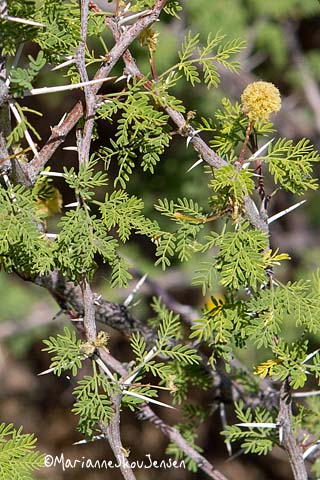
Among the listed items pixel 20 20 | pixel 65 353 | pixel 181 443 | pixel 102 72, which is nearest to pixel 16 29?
pixel 20 20

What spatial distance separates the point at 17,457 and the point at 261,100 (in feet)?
2.49

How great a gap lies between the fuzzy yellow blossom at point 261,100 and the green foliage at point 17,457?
2.25 ft

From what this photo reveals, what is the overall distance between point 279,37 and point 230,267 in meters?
2.54

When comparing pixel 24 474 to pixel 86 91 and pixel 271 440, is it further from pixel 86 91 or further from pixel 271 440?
pixel 86 91

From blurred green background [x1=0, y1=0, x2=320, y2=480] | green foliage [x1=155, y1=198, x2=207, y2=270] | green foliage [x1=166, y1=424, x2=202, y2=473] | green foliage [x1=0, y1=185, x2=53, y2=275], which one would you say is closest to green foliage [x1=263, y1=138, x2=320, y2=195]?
green foliage [x1=155, y1=198, x2=207, y2=270]

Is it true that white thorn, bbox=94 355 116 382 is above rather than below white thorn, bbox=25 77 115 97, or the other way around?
below

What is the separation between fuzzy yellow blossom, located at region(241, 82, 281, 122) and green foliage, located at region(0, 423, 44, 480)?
2.25 ft

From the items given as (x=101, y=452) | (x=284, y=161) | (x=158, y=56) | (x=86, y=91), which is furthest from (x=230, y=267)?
(x=101, y=452)

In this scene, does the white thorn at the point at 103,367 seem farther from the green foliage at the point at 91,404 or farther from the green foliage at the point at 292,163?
the green foliage at the point at 292,163

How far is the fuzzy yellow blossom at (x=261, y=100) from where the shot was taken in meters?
1.24

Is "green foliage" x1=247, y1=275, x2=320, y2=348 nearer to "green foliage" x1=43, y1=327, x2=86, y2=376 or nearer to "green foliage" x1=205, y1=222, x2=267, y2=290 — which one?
"green foliage" x1=205, y1=222, x2=267, y2=290

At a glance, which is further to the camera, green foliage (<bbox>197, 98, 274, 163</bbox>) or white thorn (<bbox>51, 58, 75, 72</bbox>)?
green foliage (<bbox>197, 98, 274, 163</bbox>)

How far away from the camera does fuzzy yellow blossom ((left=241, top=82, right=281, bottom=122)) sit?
124 cm

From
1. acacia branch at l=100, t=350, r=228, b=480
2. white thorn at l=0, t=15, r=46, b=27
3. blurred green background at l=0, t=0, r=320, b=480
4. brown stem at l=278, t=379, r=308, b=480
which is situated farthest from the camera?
blurred green background at l=0, t=0, r=320, b=480
